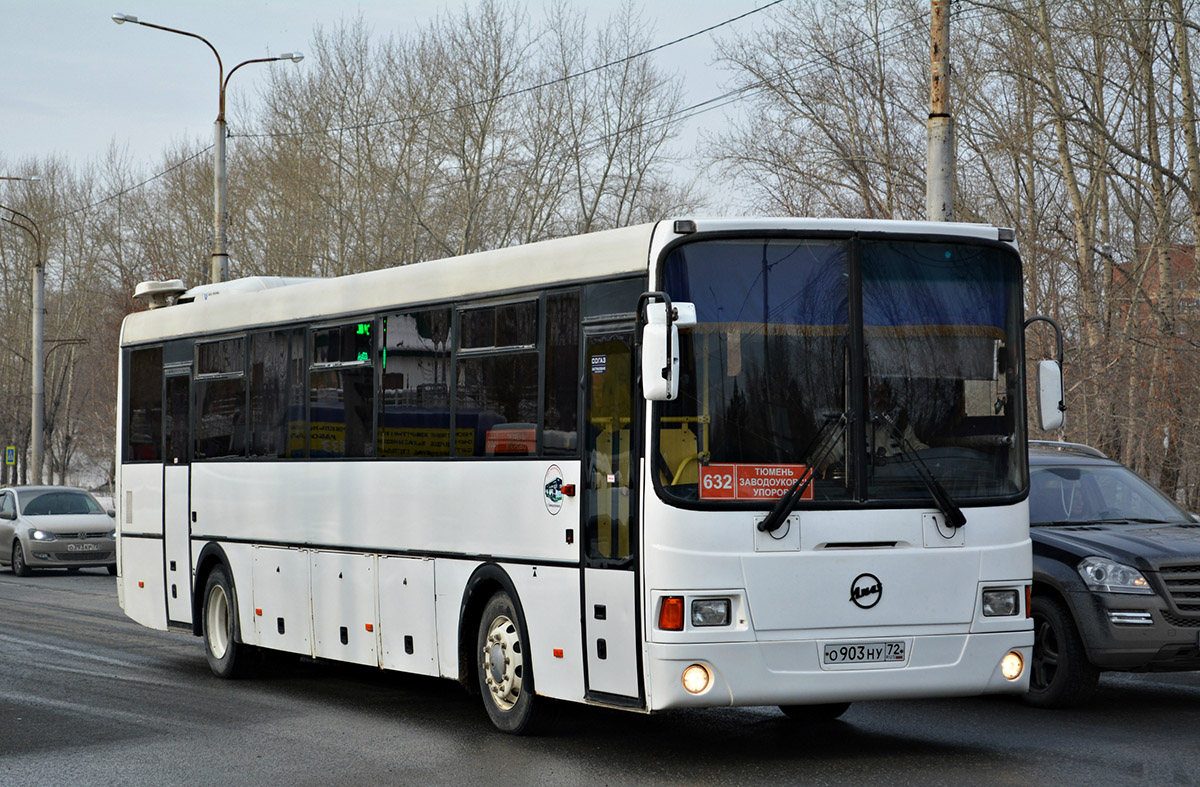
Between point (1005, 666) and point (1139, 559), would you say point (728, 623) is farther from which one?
point (1139, 559)

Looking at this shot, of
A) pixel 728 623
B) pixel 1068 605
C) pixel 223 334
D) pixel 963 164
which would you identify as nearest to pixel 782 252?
pixel 728 623

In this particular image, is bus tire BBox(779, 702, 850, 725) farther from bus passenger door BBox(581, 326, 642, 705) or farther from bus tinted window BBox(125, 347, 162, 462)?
bus tinted window BBox(125, 347, 162, 462)

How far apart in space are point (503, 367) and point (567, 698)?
2.08 metres

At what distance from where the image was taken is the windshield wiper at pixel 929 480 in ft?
27.6

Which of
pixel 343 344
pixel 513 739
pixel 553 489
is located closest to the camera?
pixel 553 489

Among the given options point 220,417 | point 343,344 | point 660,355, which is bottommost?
point 220,417

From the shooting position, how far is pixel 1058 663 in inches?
422

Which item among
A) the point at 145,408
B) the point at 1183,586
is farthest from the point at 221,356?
the point at 1183,586

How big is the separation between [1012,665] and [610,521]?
229cm

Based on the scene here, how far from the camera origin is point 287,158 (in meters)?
44.4

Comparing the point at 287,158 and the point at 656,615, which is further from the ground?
the point at 287,158

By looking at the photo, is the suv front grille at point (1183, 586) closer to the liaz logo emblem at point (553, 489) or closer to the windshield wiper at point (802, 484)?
the windshield wiper at point (802, 484)

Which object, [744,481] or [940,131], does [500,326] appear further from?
[940,131]

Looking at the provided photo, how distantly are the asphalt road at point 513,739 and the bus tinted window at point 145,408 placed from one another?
2.29m
